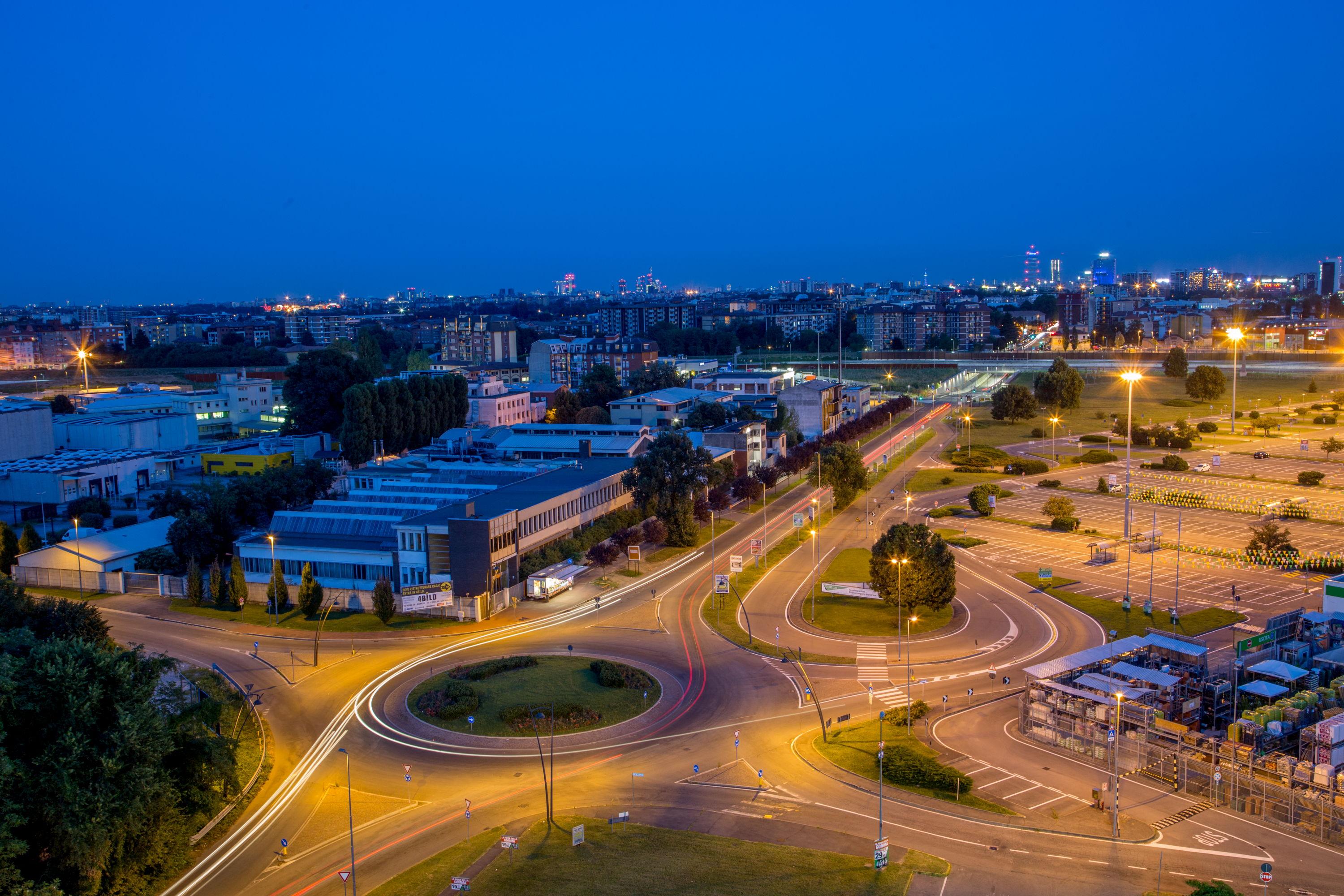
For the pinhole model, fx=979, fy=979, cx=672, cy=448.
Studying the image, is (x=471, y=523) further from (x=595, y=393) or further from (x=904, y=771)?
(x=595, y=393)

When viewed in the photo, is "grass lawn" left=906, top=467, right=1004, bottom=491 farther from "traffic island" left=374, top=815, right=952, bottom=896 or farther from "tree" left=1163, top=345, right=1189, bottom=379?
"tree" left=1163, top=345, right=1189, bottom=379

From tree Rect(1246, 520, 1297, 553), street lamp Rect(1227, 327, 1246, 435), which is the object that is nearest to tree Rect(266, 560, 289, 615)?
tree Rect(1246, 520, 1297, 553)

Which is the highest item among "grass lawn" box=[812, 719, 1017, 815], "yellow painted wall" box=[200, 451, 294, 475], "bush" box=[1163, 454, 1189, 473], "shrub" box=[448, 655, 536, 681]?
"yellow painted wall" box=[200, 451, 294, 475]

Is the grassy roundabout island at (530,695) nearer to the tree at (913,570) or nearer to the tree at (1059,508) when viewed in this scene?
the tree at (913,570)

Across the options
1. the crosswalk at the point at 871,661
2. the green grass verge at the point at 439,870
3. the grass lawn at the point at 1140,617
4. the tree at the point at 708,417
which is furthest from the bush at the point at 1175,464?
the green grass verge at the point at 439,870

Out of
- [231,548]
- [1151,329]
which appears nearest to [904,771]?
[231,548]

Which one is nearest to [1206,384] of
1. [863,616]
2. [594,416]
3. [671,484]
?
[594,416]

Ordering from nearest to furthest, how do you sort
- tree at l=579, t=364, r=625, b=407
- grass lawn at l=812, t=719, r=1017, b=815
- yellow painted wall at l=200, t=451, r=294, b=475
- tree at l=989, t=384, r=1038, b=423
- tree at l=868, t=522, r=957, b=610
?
grass lawn at l=812, t=719, r=1017, b=815
tree at l=868, t=522, r=957, b=610
yellow painted wall at l=200, t=451, r=294, b=475
tree at l=989, t=384, r=1038, b=423
tree at l=579, t=364, r=625, b=407

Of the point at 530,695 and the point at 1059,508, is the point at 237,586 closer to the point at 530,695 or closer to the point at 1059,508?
the point at 530,695
